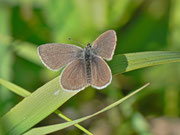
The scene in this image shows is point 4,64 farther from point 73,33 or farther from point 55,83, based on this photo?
point 55,83

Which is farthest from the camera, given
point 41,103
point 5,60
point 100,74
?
point 5,60

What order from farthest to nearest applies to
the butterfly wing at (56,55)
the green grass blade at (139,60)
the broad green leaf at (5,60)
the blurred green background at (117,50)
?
the blurred green background at (117,50)
the broad green leaf at (5,60)
the butterfly wing at (56,55)
the green grass blade at (139,60)

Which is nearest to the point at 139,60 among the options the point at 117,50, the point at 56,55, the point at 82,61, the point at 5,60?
the point at 82,61

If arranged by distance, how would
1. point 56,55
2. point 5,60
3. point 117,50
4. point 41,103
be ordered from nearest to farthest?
point 41,103 < point 56,55 < point 5,60 < point 117,50

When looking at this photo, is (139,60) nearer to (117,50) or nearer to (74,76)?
(74,76)

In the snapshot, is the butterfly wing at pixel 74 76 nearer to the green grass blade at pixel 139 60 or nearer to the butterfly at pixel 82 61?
the butterfly at pixel 82 61

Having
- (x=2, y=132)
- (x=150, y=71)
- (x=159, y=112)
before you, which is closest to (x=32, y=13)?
(x=150, y=71)

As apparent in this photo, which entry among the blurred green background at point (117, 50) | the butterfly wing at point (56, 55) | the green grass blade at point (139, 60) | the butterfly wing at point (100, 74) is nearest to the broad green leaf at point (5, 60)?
the blurred green background at point (117, 50)
